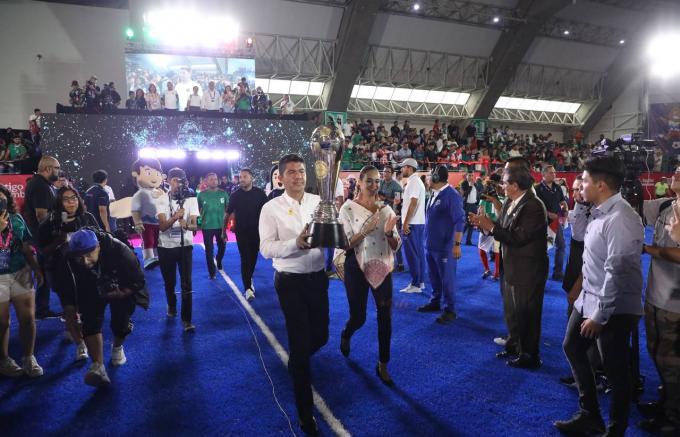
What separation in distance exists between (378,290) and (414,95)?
21.6m

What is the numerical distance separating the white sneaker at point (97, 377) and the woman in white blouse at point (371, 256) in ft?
7.41

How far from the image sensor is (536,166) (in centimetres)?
2147

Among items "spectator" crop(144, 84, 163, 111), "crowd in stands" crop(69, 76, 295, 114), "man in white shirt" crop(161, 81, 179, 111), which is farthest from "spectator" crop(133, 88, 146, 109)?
"man in white shirt" crop(161, 81, 179, 111)

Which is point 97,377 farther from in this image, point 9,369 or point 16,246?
point 16,246

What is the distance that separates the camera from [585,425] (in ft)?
9.22

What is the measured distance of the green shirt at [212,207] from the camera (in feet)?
23.5

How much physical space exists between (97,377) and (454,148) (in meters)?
18.7

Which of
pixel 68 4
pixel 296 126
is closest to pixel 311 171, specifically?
pixel 296 126

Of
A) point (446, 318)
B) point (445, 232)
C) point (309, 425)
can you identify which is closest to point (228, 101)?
point (445, 232)

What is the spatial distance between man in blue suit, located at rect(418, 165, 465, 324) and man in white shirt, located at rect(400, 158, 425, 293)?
30.1 inches

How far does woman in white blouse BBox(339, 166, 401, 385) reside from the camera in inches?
141

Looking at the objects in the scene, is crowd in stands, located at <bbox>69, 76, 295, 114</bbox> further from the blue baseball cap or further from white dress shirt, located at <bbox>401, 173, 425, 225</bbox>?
the blue baseball cap

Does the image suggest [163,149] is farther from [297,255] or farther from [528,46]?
[528,46]

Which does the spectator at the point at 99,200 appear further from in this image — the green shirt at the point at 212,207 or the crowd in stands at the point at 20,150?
the crowd in stands at the point at 20,150
